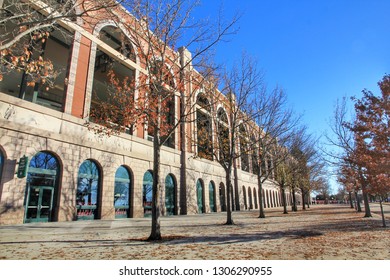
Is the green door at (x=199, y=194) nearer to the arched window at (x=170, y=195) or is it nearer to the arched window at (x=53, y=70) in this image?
the arched window at (x=170, y=195)

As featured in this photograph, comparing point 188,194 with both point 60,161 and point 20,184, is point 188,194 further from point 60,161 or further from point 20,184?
point 20,184

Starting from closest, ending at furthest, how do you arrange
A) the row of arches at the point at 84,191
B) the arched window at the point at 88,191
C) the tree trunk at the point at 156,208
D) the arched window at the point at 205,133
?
the tree trunk at the point at 156,208, the row of arches at the point at 84,191, the arched window at the point at 88,191, the arched window at the point at 205,133

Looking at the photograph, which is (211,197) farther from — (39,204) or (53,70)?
(53,70)

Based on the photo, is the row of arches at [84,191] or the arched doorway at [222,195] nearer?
the row of arches at [84,191]

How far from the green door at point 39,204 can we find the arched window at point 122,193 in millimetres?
4713

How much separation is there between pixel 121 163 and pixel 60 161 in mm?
4651

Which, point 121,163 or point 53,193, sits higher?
point 121,163

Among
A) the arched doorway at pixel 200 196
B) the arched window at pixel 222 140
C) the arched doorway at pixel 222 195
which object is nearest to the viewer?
the arched window at pixel 222 140

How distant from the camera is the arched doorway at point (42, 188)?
1381 centimetres

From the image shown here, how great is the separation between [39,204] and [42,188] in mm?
887

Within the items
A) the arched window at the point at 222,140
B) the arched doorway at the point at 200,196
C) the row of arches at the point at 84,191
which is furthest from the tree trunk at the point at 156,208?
the arched doorway at the point at 200,196

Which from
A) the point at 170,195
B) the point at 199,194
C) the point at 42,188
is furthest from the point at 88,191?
the point at 199,194

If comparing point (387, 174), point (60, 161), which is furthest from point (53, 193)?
point (387, 174)

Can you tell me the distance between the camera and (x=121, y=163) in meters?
19.0
